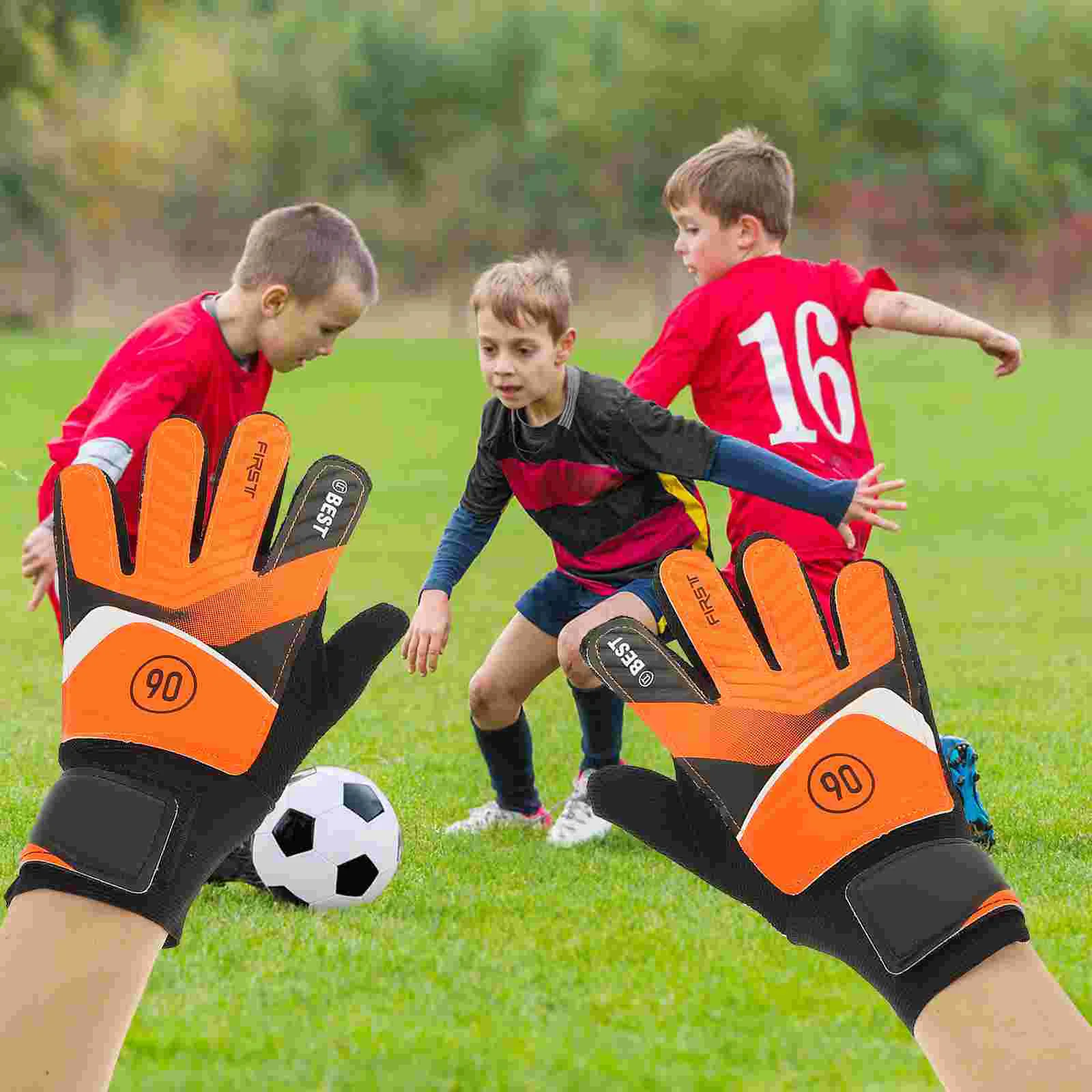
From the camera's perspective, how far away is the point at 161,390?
3.80 m

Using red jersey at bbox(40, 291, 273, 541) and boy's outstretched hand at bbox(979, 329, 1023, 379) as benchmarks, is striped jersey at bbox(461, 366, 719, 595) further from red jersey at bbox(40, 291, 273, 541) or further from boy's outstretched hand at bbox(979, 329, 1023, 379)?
boy's outstretched hand at bbox(979, 329, 1023, 379)

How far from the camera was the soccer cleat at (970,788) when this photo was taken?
13.4ft

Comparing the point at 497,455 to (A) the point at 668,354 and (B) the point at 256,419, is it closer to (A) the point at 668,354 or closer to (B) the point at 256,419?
(A) the point at 668,354

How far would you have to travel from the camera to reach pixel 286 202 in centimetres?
4206

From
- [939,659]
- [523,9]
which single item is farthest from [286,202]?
[939,659]

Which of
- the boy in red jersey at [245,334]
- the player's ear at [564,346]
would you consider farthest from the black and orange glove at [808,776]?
the boy in red jersey at [245,334]

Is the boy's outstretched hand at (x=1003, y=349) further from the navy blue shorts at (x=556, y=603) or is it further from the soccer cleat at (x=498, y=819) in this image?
the soccer cleat at (x=498, y=819)

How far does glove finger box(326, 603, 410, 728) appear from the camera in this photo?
2605mm

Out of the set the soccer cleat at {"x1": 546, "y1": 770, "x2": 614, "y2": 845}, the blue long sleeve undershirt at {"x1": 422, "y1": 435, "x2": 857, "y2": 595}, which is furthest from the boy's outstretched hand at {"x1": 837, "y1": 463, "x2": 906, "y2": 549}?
the soccer cleat at {"x1": 546, "y1": 770, "x2": 614, "y2": 845}

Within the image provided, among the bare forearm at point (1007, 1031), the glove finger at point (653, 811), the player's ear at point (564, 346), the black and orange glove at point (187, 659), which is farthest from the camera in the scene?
the player's ear at point (564, 346)

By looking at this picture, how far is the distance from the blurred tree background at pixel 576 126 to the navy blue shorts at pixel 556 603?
30493 mm

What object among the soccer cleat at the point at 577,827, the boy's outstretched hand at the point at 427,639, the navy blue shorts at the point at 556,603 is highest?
the boy's outstretched hand at the point at 427,639

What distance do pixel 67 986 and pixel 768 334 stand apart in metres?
3.07

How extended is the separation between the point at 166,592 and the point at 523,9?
5201 cm
